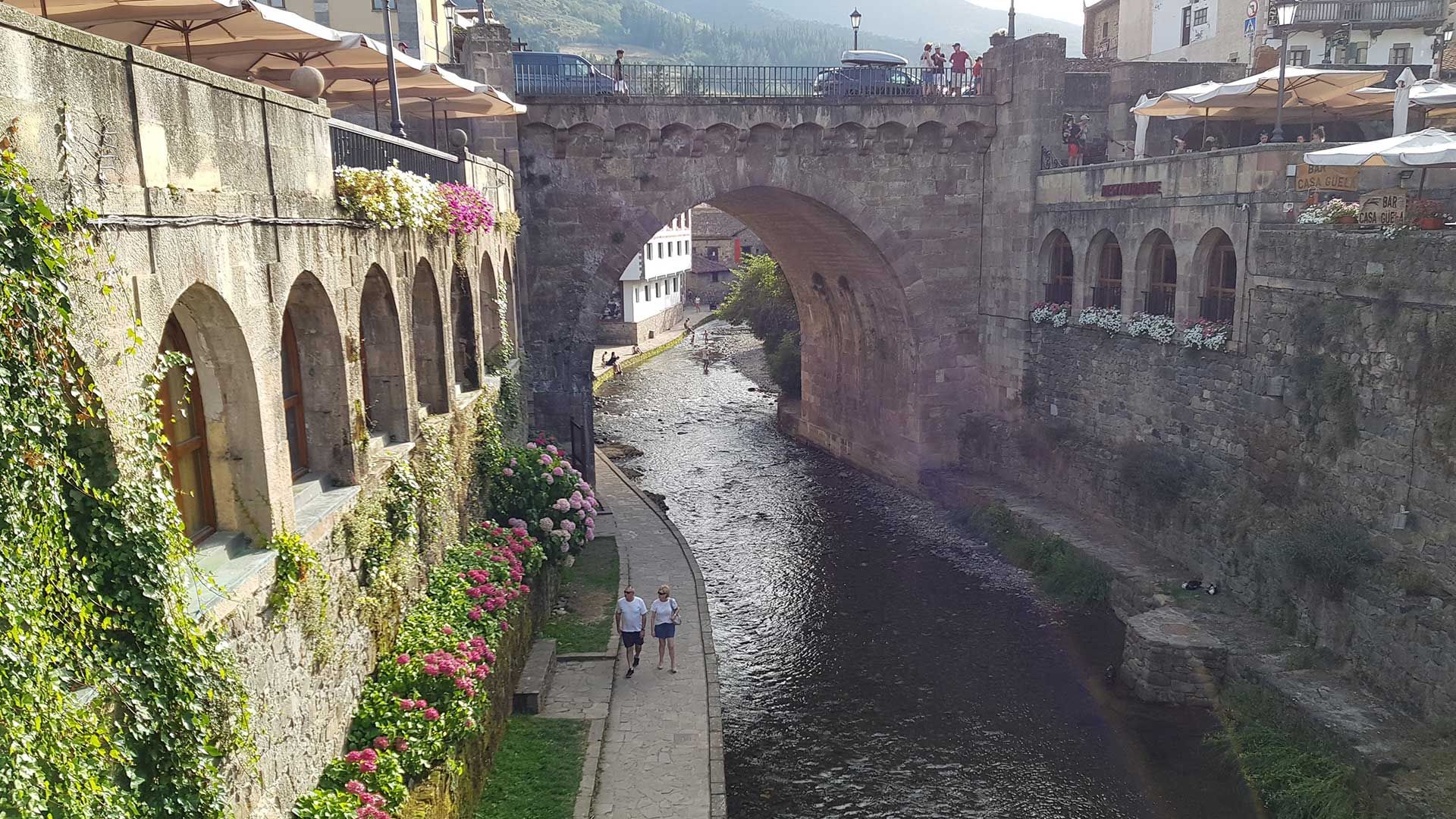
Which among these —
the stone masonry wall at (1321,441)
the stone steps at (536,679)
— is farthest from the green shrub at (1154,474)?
the stone steps at (536,679)

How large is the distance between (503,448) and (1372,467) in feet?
40.5

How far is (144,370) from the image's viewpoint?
6.05 meters

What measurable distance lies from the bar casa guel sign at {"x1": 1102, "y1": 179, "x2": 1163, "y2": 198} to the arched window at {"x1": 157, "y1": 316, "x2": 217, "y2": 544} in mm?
17321

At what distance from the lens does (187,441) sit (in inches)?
284

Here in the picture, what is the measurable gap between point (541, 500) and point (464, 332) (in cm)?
300

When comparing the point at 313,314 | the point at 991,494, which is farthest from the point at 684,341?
the point at 313,314

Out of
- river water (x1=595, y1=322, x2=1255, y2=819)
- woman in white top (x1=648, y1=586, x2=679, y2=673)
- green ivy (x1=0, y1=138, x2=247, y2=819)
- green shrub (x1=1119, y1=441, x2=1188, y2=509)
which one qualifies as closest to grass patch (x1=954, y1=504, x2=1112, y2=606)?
river water (x1=595, y1=322, x2=1255, y2=819)

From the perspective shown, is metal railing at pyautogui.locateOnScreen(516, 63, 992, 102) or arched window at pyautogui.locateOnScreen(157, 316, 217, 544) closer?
arched window at pyautogui.locateOnScreen(157, 316, 217, 544)

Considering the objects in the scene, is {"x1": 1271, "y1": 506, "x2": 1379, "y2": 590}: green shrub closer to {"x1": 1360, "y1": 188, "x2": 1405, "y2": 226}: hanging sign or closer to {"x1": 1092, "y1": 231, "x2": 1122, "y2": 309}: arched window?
{"x1": 1360, "y1": 188, "x2": 1405, "y2": 226}: hanging sign

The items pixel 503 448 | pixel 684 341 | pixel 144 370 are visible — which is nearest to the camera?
pixel 144 370

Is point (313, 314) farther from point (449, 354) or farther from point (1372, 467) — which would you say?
point (1372, 467)

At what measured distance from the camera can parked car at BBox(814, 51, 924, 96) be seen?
2428cm

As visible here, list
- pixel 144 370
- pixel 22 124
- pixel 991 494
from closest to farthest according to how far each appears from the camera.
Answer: pixel 22 124, pixel 144 370, pixel 991 494

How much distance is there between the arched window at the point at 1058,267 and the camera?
77.0 feet
